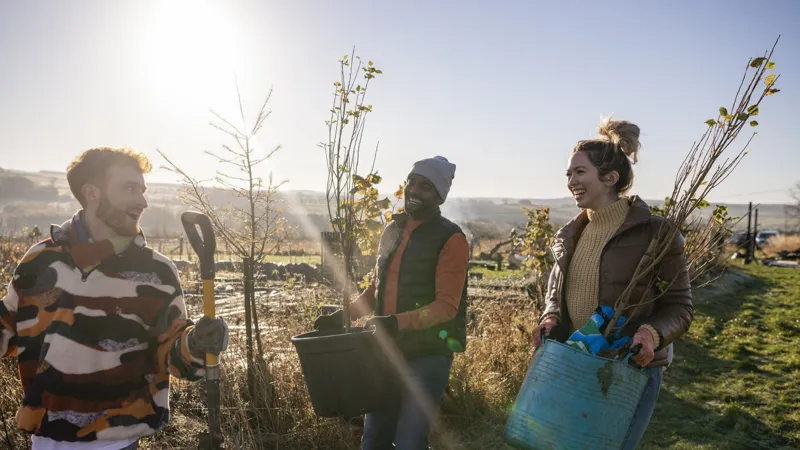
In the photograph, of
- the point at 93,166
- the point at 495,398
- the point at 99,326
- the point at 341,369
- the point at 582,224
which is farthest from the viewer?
the point at 495,398

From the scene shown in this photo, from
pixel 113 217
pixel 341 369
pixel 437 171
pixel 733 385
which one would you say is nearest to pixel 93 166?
pixel 113 217

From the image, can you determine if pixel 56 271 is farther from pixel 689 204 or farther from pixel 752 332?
pixel 752 332

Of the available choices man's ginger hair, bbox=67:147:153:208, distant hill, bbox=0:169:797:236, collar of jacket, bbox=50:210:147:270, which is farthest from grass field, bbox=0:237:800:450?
distant hill, bbox=0:169:797:236

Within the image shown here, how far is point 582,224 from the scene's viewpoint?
2.50m

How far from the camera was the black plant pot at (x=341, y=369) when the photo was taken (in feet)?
6.76

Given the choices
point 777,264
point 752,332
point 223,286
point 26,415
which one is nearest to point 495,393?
point 26,415

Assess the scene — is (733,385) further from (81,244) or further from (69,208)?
(69,208)

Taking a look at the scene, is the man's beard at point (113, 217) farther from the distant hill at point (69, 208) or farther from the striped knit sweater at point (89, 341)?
the distant hill at point (69, 208)

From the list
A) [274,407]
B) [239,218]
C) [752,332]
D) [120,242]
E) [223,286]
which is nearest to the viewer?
[120,242]

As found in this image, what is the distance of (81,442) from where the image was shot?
1826 millimetres

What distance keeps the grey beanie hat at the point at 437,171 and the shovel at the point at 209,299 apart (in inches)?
40.1

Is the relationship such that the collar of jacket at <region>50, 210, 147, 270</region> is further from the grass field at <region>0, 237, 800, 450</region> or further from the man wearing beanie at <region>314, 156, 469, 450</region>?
the grass field at <region>0, 237, 800, 450</region>

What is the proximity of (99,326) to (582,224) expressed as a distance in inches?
78.1

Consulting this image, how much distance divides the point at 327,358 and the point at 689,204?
164 cm
